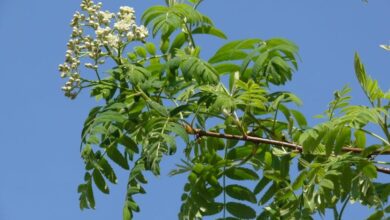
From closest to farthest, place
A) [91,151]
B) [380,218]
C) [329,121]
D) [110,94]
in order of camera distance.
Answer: [380,218], [329,121], [91,151], [110,94]

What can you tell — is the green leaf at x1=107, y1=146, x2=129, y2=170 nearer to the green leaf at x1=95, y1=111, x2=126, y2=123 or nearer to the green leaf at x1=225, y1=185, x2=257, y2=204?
the green leaf at x1=95, y1=111, x2=126, y2=123

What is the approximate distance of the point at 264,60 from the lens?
3922 mm

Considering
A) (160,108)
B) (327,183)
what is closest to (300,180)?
(327,183)

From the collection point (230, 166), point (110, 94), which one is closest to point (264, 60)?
point (230, 166)

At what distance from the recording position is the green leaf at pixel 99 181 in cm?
415

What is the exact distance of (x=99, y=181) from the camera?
4.15 metres

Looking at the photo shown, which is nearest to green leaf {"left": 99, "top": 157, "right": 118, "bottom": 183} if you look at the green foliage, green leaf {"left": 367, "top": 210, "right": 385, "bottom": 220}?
the green foliage

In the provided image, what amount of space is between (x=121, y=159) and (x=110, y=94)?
1.10 ft

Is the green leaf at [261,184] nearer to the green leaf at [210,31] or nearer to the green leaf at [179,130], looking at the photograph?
the green leaf at [179,130]

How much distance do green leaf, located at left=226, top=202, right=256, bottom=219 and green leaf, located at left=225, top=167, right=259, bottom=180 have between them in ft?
0.49

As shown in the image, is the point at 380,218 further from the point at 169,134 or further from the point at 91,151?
the point at 91,151

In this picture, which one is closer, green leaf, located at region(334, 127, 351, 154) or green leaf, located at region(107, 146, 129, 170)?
green leaf, located at region(334, 127, 351, 154)

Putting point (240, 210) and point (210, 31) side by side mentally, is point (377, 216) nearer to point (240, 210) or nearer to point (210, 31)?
point (240, 210)

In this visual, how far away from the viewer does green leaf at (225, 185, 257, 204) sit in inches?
157
